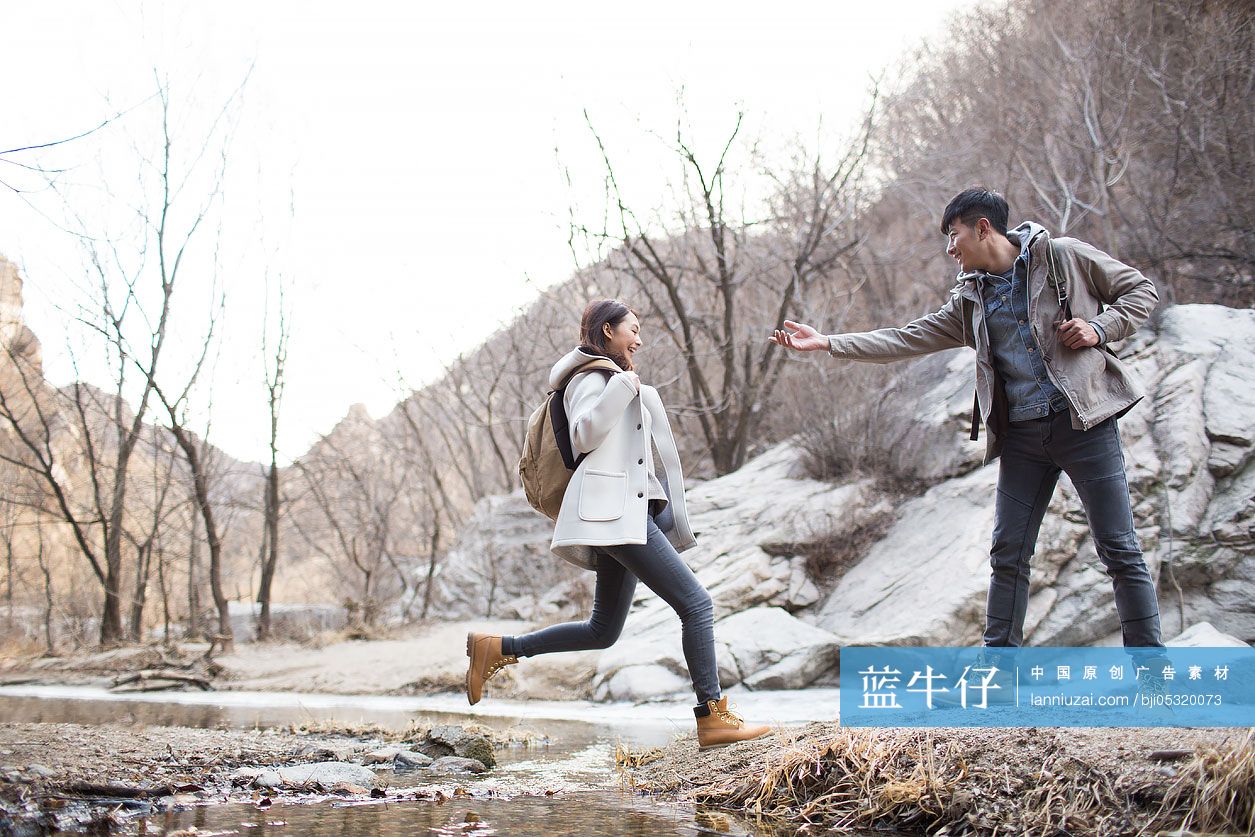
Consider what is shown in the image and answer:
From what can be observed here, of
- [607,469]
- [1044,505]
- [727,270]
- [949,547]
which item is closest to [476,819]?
[607,469]

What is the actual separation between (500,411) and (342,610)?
4.67 meters

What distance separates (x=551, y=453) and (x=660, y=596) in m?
0.78

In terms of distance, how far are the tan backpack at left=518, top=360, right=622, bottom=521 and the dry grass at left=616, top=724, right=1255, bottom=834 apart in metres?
1.30

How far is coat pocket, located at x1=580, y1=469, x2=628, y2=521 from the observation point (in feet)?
13.0

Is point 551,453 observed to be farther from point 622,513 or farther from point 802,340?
point 802,340

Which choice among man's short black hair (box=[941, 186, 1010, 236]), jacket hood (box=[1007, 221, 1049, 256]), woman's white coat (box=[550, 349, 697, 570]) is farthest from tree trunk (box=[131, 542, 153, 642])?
jacket hood (box=[1007, 221, 1049, 256])

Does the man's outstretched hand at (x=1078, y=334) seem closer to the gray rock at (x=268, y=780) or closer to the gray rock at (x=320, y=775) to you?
the gray rock at (x=320, y=775)

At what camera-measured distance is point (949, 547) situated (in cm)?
812

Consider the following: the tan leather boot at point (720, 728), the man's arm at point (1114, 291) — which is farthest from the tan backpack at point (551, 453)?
the man's arm at point (1114, 291)

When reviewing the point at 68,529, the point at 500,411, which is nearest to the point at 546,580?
the point at 500,411

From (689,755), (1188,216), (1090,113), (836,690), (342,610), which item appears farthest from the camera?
(342,610)

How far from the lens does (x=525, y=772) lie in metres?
4.27

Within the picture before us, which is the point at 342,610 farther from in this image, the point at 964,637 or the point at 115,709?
the point at 964,637

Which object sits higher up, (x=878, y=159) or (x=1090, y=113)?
(x=878, y=159)
